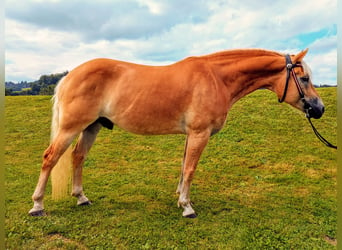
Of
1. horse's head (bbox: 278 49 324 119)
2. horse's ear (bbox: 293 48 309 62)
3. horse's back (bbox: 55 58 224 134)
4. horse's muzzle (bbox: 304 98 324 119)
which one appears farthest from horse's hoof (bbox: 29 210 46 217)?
horse's ear (bbox: 293 48 309 62)

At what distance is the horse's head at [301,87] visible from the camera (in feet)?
12.6

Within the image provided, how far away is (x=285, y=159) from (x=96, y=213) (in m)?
5.70

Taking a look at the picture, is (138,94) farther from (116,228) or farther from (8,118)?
(8,118)

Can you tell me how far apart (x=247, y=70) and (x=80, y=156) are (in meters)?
3.20

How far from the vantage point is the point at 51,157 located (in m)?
3.71

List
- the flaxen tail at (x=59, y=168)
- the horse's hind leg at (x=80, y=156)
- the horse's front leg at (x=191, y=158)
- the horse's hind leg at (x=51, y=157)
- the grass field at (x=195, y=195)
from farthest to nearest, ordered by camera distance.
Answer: the horse's hind leg at (x=80, y=156) → the flaxen tail at (x=59, y=168) → the horse's front leg at (x=191, y=158) → the horse's hind leg at (x=51, y=157) → the grass field at (x=195, y=195)

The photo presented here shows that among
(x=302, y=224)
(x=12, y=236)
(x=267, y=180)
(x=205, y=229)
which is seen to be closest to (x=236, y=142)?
(x=267, y=180)

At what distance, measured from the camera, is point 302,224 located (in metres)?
3.81

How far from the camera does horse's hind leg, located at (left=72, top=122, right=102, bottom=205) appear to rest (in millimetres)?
4238

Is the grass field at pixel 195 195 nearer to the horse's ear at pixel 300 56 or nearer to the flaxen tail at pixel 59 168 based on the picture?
the flaxen tail at pixel 59 168

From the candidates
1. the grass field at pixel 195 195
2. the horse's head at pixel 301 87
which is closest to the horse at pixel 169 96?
the horse's head at pixel 301 87

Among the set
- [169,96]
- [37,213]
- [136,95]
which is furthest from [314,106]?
[37,213]

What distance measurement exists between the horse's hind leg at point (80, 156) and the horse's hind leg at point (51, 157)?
0.50m

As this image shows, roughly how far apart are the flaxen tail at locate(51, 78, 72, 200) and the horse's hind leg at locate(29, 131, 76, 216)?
8.9 inches
